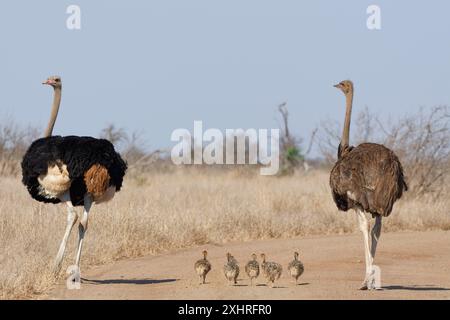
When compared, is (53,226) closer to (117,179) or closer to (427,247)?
(117,179)

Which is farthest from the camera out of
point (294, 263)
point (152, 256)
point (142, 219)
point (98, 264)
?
point (142, 219)

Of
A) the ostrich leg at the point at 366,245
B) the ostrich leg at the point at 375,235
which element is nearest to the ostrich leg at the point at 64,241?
the ostrich leg at the point at 366,245

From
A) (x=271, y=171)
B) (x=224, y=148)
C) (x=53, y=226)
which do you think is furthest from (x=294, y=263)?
(x=224, y=148)

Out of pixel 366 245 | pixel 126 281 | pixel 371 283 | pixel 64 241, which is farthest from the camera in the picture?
pixel 126 281

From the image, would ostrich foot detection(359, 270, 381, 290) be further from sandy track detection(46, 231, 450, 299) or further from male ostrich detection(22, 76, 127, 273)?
male ostrich detection(22, 76, 127, 273)

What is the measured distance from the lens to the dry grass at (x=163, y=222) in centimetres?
1323

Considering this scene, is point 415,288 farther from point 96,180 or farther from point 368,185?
point 96,180

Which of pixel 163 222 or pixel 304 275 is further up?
pixel 163 222

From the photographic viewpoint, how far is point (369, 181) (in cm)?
1157

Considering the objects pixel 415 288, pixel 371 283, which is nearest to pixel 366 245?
pixel 371 283

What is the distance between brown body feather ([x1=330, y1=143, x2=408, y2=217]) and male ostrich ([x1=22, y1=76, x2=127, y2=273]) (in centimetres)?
236

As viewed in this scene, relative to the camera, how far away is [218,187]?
27078 mm

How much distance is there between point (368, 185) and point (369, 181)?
41mm
